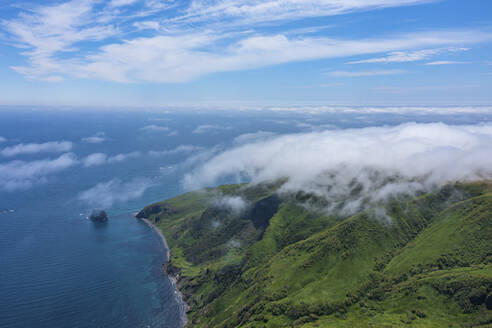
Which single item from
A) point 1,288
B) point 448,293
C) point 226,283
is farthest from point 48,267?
point 448,293

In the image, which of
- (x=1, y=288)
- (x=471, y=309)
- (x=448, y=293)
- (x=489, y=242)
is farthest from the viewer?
(x=1, y=288)

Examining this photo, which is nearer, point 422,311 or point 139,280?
point 422,311

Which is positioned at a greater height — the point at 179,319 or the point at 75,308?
the point at 75,308

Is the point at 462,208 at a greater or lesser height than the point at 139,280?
greater

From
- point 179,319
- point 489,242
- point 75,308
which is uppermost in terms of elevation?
point 489,242

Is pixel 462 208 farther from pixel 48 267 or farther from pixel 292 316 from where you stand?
pixel 48 267

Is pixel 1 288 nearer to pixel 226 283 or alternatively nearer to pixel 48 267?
pixel 48 267

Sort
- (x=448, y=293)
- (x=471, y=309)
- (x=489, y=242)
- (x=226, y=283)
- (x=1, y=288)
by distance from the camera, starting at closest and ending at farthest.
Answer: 1. (x=471, y=309)
2. (x=448, y=293)
3. (x=489, y=242)
4. (x=1, y=288)
5. (x=226, y=283)

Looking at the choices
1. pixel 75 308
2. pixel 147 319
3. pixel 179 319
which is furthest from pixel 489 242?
Answer: pixel 75 308

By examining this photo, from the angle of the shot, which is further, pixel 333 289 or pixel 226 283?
pixel 226 283
